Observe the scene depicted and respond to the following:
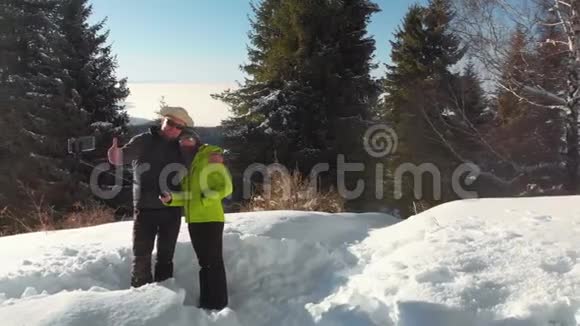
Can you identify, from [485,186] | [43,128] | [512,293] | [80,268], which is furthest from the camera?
[485,186]

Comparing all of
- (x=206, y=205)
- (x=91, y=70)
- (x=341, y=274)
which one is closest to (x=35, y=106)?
(x=91, y=70)

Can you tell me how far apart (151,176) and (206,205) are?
506 mm

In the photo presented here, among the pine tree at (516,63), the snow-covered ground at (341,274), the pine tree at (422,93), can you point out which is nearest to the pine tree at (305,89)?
the pine tree at (422,93)

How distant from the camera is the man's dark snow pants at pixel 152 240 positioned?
13.0 feet

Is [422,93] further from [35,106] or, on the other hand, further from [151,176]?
[151,176]

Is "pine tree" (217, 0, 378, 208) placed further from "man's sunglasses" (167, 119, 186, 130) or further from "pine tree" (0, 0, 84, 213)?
"man's sunglasses" (167, 119, 186, 130)

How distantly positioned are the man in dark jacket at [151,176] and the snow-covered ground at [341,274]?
1.09 ft

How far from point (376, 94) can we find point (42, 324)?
15.0m

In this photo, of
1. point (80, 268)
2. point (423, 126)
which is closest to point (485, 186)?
point (423, 126)

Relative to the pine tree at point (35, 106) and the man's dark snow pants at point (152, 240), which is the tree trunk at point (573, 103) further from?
the pine tree at point (35, 106)

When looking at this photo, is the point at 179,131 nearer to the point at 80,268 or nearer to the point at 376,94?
the point at 80,268

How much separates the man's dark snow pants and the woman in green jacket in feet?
0.48

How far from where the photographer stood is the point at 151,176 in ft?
13.0

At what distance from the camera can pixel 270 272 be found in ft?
14.6
